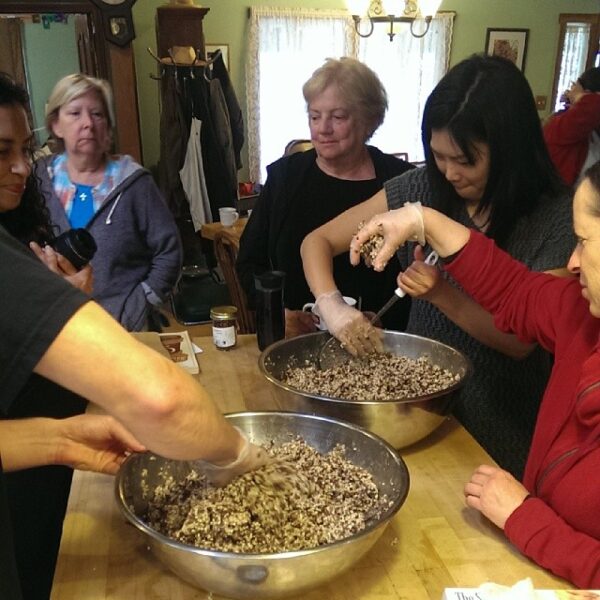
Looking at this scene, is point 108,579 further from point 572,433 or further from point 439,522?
point 572,433

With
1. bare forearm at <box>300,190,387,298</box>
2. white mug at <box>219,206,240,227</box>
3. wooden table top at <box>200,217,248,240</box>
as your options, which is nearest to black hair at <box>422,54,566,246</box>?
bare forearm at <box>300,190,387,298</box>

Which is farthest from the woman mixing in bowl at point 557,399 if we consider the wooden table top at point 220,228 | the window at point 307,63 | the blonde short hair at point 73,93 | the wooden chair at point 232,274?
the window at point 307,63

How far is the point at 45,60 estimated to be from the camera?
165 inches

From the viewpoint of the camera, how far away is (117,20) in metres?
3.97

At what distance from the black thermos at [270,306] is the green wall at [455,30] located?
12.6 feet

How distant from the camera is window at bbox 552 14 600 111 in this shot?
5.70m

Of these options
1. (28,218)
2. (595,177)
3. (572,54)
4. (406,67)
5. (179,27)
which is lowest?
→ (28,218)

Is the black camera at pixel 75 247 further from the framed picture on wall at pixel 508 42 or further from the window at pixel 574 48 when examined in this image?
the window at pixel 574 48

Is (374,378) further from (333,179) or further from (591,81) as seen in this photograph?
(591,81)

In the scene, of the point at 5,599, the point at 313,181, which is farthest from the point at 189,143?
the point at 5,599

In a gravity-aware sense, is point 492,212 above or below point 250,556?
above

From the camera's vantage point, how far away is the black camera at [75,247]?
5.29 feet

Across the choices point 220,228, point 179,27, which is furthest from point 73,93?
point 179,27

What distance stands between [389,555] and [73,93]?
6.70ft
